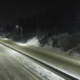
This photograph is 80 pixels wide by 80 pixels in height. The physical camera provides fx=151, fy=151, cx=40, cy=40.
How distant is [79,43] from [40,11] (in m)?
39.8

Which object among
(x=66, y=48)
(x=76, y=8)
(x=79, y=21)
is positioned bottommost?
(x=66, y=48)

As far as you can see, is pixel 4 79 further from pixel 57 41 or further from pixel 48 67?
pixel 57 41

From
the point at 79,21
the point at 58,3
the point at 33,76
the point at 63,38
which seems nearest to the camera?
the point at 33,76

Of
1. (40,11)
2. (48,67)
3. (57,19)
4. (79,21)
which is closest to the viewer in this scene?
(48,67)

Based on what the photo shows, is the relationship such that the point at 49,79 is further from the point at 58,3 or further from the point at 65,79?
the point at 58,3

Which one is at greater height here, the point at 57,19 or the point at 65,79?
the point at 57,19

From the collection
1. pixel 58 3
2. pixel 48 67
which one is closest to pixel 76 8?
pixel 58 3

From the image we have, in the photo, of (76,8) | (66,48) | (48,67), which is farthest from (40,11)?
(48,67)

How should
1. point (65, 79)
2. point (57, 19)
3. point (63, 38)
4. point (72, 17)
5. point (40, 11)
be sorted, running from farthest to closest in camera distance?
1. point (40, 11)
2. point (57, 19)
3. point (72, 17)
4. point (63, 38)
5. point (65, 79)

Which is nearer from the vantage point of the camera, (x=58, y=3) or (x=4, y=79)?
(x=4, y=79)

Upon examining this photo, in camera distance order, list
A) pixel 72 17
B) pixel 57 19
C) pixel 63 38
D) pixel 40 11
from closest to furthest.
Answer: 1. pixel 63 38
2. pixel 72 17
3. pixel 57 19
4. pixel 40 11

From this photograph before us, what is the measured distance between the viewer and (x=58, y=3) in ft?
144

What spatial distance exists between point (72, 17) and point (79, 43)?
545 inches

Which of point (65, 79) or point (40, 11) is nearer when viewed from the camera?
point (65, 79)
